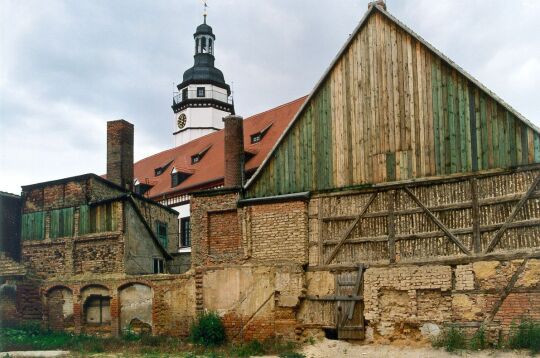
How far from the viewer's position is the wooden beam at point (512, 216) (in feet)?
47.4

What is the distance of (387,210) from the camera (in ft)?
53.9

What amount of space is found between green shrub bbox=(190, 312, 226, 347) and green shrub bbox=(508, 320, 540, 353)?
812 cm

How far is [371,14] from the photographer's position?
17.3m

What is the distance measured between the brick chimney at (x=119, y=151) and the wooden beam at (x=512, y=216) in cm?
1573

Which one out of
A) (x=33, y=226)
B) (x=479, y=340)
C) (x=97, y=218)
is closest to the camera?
(x=479, y=340)

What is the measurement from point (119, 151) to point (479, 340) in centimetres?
1639

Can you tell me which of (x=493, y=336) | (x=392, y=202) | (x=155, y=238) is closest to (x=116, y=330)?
(x=155, y=238)

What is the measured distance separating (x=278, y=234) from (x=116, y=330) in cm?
716

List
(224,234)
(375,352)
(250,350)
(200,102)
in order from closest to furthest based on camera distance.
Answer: (375,352), (250,350), (224,234), (200,102)

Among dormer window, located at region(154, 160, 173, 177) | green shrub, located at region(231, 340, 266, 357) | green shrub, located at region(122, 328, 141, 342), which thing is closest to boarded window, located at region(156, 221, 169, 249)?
green shrub, located at region(122, 328, 141, 342)

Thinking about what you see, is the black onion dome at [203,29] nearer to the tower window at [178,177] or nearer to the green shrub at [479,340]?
the tower window at [178,177]

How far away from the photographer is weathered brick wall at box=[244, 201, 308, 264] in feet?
57.3


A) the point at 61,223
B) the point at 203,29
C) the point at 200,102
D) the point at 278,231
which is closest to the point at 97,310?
the point at 61,223

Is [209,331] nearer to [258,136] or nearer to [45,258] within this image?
[45,258]
